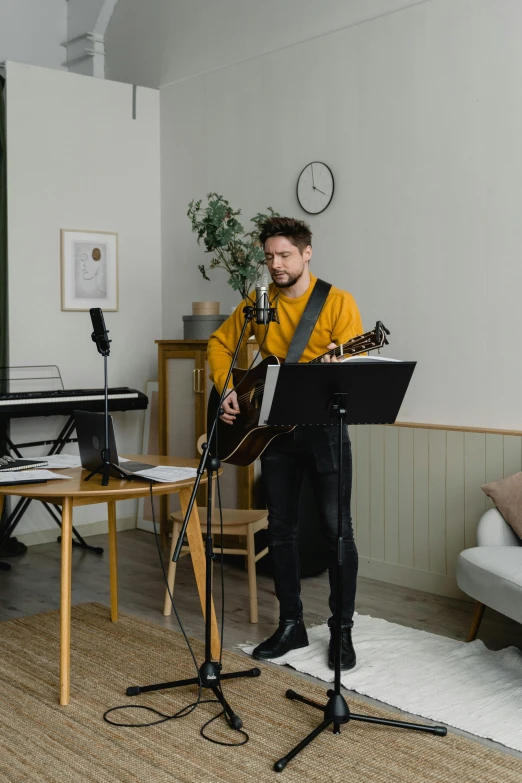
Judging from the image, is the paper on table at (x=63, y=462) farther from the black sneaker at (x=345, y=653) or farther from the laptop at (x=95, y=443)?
the black sneaker at (x=345, y=653)

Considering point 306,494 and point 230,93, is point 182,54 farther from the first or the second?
point 306,494

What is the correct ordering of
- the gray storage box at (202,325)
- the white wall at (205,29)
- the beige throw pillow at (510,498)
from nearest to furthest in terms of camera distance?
the beige throw pillow at (510,498) < the white wall at (205,29) < the gray storage box at (202,325)

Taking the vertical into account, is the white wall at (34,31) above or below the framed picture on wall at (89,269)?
above

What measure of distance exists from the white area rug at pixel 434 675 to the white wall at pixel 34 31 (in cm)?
477

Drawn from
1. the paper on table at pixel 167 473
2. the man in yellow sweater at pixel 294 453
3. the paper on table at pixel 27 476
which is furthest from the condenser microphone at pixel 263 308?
the paper on table at pixel 27 476

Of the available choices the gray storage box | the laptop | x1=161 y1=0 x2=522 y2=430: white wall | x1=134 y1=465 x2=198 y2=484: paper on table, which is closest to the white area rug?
x1=134 y1=465 x2=198 y2=484: paper on table

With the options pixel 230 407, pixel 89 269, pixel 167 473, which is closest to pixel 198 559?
pixel 167 473

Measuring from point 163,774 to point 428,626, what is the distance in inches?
67.3

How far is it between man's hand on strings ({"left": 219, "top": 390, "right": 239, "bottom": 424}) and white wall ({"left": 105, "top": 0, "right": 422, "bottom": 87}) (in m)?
2.47

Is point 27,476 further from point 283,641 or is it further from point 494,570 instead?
point 494,570

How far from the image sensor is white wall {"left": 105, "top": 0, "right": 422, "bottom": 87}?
194 inches

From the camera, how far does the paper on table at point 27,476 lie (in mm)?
3084

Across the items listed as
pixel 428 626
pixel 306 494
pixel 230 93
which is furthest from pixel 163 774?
pixel 230 93

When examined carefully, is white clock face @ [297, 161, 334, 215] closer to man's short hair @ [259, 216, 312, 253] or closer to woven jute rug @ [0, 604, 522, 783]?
man's short hair @ [259, 216, 312, 253]
